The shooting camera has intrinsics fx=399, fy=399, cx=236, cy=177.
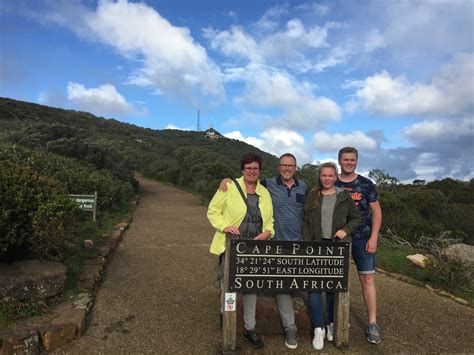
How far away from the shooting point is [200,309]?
14.9ft

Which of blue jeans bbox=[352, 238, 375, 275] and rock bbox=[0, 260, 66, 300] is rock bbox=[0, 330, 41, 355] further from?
blue jeans bbox=[352, 238, 375, 275]

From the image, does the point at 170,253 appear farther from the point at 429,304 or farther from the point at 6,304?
the point at 429,304

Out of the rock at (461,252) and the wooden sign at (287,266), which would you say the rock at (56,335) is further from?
the rock at (461,252)

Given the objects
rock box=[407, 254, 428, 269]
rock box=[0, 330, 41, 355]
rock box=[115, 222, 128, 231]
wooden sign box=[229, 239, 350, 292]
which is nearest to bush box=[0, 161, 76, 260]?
rock box=[0, 330, 41, 355]

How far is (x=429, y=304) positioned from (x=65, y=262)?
183 inches

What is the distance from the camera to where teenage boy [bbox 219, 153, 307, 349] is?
3.62 metres

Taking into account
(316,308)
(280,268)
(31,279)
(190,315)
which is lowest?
(190,315)

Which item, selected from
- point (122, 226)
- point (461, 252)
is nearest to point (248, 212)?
point (461, 252)

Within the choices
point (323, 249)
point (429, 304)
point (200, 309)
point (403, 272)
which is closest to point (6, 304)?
point (200, 309)

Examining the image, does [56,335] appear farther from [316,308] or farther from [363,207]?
[363,207]

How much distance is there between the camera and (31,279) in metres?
3.86

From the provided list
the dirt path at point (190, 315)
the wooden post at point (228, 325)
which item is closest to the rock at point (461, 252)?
the dirt path at point (190, 315)

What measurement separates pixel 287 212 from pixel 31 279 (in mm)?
2549

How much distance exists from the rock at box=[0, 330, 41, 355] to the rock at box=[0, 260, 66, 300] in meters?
0.55
